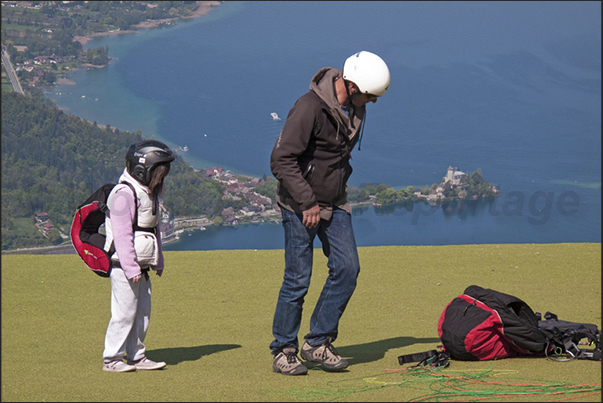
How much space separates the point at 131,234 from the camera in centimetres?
289

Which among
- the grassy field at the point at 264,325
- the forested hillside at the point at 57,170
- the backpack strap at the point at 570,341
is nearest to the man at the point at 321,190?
the grassy field at the point at 264,325

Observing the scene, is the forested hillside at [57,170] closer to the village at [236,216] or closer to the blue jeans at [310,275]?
the village at [236,216]

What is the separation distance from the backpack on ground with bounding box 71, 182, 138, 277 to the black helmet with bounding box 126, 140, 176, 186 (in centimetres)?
7

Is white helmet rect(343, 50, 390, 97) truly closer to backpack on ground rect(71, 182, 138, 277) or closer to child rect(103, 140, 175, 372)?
child rect(103, 140, 175, 372)

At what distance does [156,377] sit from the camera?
9.14 ft

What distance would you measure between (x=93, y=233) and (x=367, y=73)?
1577mm

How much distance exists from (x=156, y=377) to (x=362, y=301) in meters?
2.39

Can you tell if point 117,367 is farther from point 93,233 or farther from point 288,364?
point 288,364

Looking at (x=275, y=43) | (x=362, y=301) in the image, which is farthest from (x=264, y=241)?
(x=275, y=43)

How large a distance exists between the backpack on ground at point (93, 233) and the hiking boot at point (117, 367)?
1.41 ft

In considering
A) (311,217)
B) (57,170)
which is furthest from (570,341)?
(57,170)

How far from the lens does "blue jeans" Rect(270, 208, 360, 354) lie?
296cm

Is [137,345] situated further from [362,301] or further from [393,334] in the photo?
[362,301]

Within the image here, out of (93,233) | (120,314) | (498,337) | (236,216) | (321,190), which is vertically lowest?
(236,216)
